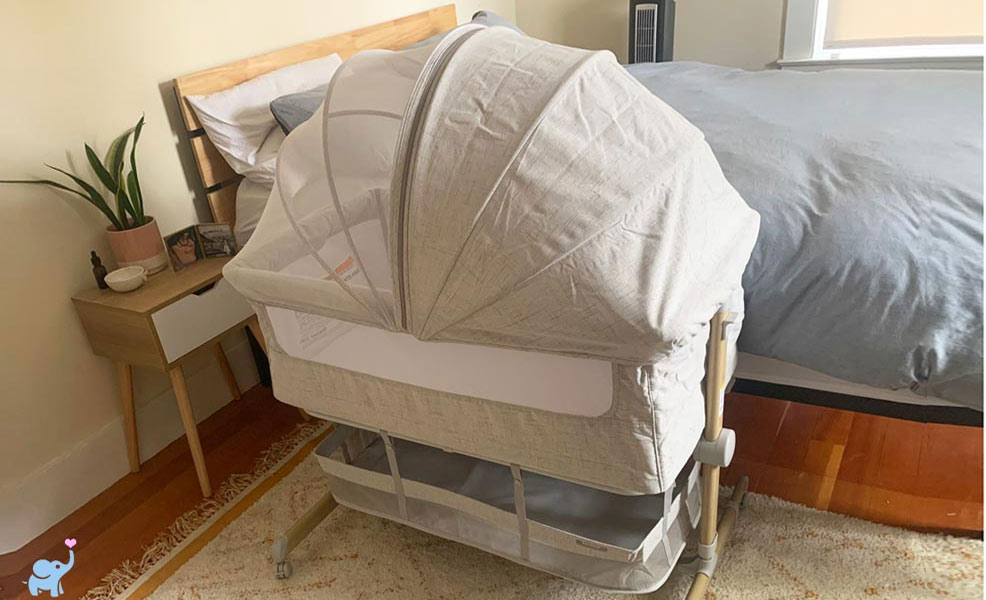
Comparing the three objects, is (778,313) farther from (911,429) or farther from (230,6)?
(230,6)

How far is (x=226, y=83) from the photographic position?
206 centimetres

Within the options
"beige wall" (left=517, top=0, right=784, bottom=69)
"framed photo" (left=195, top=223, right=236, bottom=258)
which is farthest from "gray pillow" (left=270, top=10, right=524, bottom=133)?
"beige wall" (left=517, top=0, right=784, bottom=69)

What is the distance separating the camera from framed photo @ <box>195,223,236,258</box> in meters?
1.96

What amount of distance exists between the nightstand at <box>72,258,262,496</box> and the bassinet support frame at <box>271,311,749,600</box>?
41cm

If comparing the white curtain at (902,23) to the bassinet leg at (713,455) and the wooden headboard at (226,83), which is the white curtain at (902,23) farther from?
the bassinet leg at (713,455)

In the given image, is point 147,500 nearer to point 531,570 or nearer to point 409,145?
point 531,570

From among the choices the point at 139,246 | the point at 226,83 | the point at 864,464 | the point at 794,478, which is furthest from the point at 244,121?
the point at 864,464

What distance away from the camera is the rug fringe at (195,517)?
1.66 meters

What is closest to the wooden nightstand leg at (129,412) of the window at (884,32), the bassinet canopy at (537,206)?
the bassinet canopy at (537,206)

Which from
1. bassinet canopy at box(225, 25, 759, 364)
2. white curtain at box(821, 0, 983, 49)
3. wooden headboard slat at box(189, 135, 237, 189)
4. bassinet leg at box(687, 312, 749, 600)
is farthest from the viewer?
white curtain at box(821, 0, 983, 49)

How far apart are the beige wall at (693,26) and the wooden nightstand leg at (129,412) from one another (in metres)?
2.68

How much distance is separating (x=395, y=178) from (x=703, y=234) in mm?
471

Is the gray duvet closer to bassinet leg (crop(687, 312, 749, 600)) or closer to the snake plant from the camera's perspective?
bassinet leg (crop(687, 312, 749, 600))

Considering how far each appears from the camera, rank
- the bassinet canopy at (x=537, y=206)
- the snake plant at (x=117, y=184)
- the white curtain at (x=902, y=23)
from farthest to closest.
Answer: the white curtain at (x=902, y=23)
the snake plant at (x=117, y=184)
the bassinet canopy at (x=537, y=206)
